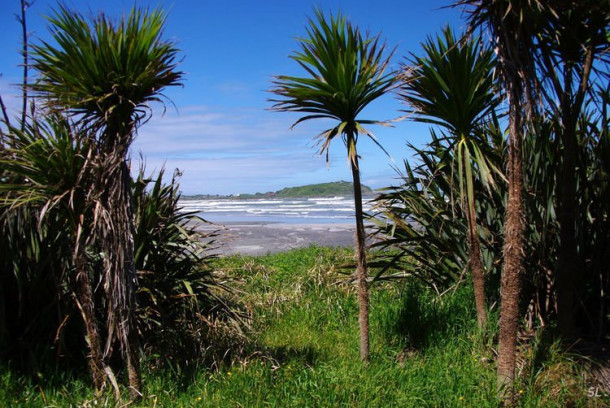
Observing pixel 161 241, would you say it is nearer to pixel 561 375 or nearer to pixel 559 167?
pixel 561 375

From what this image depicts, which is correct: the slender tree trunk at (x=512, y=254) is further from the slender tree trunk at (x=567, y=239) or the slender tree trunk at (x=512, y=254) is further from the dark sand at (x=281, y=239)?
the dark sand at (x=281, y=239)

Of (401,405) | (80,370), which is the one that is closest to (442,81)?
(401,405)

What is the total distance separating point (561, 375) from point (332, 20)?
128 inches

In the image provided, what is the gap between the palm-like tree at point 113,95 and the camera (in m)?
3.15

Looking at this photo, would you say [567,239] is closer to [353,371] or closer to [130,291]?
[353,371]

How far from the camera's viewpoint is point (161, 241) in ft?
15.0

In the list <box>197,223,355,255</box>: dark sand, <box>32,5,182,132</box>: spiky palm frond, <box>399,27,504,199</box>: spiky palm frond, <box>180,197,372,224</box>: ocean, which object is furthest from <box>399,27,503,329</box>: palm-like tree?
<box>197,223,355,255</box>: dark sand

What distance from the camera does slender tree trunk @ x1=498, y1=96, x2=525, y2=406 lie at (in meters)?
3.25

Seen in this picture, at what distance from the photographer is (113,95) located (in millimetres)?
3273

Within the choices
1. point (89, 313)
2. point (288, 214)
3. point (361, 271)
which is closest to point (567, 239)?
point (361, 271)

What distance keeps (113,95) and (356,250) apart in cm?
216

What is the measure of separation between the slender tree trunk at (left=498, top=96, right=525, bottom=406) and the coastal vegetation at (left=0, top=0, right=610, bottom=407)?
0.05ft

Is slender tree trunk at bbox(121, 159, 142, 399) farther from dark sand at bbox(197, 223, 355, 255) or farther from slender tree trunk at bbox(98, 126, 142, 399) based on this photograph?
dark sand at bbox(197, 223, 355, 255)

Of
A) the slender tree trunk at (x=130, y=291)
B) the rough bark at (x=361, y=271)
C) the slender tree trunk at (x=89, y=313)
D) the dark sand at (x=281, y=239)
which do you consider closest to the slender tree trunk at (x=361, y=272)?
the rough bark at (x=361, y=271)
